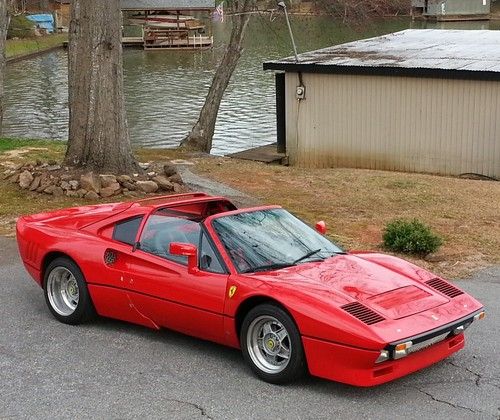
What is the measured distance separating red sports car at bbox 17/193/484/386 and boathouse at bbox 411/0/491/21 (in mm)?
63940

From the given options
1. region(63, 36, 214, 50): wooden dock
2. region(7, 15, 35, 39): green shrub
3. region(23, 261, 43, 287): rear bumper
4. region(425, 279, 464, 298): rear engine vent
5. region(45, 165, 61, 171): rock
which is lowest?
region(23, 261, 43, 287): rear bumper

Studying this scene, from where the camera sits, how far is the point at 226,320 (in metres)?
6.93

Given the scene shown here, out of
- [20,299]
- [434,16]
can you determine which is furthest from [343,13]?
[434,16]

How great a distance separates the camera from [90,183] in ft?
46.7

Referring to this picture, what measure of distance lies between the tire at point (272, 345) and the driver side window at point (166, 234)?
0.98 meters

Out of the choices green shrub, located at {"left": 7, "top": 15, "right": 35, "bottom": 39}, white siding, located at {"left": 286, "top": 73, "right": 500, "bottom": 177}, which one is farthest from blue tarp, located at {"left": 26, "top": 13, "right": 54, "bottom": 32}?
white siding, located at {"left": 286, "top": 73, "right": 500, "bottom": 177}

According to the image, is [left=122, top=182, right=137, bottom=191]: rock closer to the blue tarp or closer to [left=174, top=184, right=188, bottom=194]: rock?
[left=174, top=184, right=188, bottom=194]: rock

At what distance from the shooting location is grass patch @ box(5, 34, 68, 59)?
57.5 metres

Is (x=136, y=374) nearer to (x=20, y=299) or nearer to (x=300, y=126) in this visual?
(x=20, y=299)

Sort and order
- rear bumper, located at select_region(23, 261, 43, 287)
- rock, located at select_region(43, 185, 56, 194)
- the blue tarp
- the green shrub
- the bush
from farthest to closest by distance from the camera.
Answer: the blue tarp, the green shrub, rock, located at select_region(43, 185, 56, 194), the bush, rear bumper, located at select_region(23, 261, 43, 287)

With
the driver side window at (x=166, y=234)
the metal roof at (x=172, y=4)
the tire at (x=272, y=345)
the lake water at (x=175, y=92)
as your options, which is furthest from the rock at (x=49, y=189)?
the metal roof at (x=172, y=4)

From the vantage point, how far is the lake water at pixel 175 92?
31.2 meters

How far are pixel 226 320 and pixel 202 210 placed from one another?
5.45 ft

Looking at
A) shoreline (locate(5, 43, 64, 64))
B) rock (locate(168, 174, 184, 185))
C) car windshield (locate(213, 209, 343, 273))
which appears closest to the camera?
car windshield (locate(213, 209, 343, 273))
